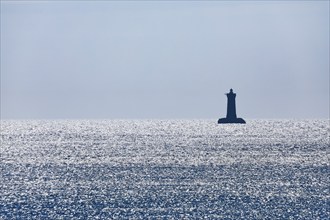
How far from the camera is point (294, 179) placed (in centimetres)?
7119

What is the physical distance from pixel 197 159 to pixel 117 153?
15.7m

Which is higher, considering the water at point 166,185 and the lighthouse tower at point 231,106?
the lighthouse tower at point 231,106

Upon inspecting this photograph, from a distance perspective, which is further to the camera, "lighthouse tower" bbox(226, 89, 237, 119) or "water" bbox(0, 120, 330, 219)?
"lighthouse tower" bbox(226, 89, 237, 119)

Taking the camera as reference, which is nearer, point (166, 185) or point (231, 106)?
point (166, 185)

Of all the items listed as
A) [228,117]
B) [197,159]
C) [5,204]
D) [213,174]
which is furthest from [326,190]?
[228,117]

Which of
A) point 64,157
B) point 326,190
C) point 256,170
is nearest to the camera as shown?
point 326,190

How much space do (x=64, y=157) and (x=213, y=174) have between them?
29856mm

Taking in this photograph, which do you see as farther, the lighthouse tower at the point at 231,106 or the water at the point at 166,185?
the lighthouse tower at the point at 231,106

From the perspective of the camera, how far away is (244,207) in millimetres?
53875

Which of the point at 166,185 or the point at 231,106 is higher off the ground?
the point at 231,106

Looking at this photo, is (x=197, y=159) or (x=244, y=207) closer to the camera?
(x=244, y=207)

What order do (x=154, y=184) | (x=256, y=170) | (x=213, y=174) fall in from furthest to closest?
(x=256, y=170) → (x=213, y=174) → (x=154, y=184)

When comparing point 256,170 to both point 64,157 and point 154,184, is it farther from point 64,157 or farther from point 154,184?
point 64,157

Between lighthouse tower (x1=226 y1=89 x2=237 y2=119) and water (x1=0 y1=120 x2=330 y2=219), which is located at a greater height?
lighthouse tower (x1=226 y1=89 x2=237 y2=119)
